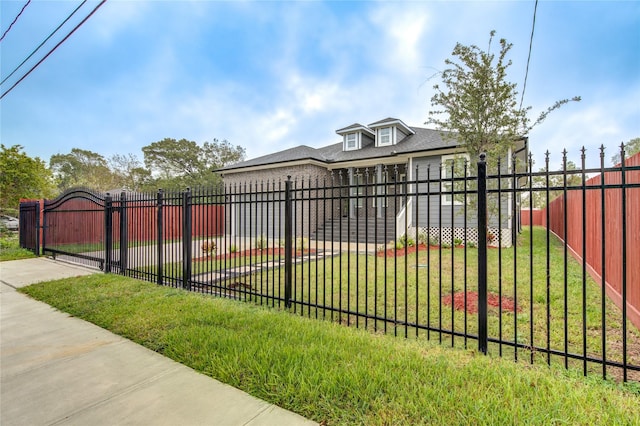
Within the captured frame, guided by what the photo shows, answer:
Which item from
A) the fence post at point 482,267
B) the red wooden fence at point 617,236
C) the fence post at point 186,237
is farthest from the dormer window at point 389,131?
the fence post at point 482,267

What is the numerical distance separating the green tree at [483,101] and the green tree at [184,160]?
26.5 metres

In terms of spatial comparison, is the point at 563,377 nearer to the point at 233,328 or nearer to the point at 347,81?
the point at 233,328

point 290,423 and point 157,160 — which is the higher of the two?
point 157,160

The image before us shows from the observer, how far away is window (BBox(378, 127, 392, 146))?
15.3m

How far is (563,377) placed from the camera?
7.62 ft

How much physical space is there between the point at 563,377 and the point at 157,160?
33737mm

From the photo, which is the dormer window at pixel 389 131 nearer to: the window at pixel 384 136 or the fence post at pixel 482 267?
the window at pixel 384 136

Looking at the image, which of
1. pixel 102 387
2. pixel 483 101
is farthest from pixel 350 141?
pixel 102 387

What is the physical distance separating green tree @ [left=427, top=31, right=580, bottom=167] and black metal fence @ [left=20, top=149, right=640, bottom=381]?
0.75 m

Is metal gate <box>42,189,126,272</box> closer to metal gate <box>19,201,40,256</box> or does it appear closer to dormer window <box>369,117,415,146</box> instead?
metal gate <box>19,201,40,256</box>

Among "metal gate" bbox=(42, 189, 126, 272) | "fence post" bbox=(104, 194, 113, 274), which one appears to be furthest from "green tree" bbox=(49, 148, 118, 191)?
"fence post" bbox=(104, 194, 113, 274)

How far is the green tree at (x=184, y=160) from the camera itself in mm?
29312

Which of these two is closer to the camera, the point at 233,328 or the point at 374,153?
the point at 233,328

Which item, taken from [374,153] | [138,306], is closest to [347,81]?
[374,153]
